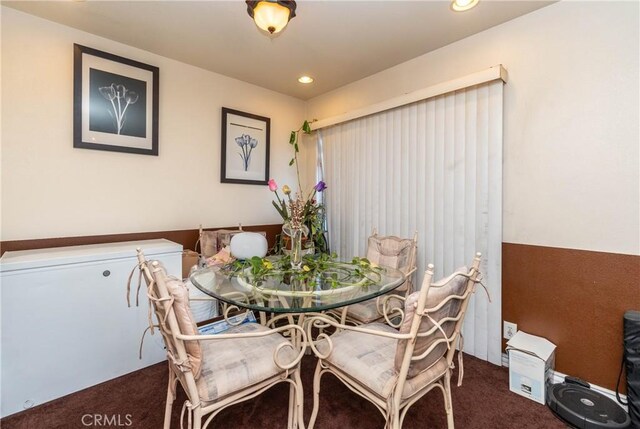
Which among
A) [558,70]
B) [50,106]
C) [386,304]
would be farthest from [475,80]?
[50,106]

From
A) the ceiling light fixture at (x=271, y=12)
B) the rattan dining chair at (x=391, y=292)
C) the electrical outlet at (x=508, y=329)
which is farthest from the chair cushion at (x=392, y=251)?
the ceiling light fixture at (x=271, y=12)

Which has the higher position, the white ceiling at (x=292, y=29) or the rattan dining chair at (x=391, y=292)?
the white ceiling at (x=292, y=29)

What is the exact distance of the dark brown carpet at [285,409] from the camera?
161cm

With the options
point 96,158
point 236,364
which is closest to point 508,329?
point 236,364

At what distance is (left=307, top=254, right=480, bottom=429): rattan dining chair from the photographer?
111 cm

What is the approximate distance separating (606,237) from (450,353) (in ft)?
4.38

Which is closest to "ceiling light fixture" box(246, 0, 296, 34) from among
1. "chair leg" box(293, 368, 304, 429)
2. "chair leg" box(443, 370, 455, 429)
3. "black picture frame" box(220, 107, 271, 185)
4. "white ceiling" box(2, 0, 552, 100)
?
"white ceiling" box(2, 0, 552, 100)

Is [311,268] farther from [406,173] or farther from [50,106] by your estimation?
[50,106]

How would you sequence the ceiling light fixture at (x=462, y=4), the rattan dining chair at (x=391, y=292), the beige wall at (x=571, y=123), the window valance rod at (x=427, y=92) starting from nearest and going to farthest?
the beige wall at (x=571, y=123), the ceiling light fixture at (x=462, y=4), the rattan dining chair at (x=391, y=292), the window valance rod at (x=427, y=92)

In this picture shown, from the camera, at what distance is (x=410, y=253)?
2385 mm

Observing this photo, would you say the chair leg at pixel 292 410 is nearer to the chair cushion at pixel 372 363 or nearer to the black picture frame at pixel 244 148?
the chair cushion at pixel 372 363

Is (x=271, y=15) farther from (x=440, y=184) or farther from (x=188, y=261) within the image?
(x=188, y=261)

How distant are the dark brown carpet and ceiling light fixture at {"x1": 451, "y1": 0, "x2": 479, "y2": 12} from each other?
260cm

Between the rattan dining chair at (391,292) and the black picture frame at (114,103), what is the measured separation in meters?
2.22
